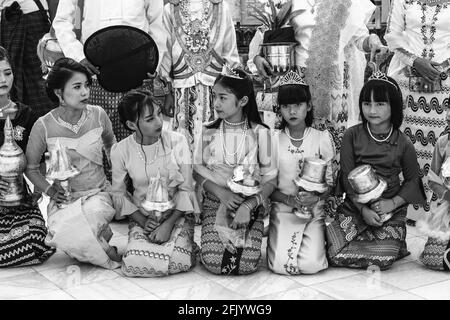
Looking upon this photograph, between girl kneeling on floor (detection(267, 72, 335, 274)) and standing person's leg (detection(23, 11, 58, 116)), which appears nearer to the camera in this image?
girl kneeling on floor (detection(267, 72, 335, 274))

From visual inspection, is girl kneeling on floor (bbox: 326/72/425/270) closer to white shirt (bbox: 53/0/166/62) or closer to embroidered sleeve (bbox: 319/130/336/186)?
embroidered sleeve (bbox: 319/130/336/186)

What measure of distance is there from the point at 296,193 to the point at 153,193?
0.66m

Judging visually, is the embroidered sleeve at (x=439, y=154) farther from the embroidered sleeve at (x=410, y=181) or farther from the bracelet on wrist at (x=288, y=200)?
the bracelet on wrist at (x=288, y=200)

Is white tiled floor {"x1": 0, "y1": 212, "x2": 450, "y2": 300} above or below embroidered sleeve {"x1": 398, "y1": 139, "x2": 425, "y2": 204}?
below

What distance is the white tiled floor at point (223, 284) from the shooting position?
2670mm

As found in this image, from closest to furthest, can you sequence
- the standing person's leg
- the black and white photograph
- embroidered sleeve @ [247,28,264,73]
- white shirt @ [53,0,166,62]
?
the black and white photograph
white shirt @ [53,0,166,62]
embroidered sleeve @ [247,28,264,73]
the standing person's leg

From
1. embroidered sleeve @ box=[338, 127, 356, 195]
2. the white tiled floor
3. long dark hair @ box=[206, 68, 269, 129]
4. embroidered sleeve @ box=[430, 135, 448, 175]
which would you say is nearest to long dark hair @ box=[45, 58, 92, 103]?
long dark hair @ box=[206, 68, 269, 129]

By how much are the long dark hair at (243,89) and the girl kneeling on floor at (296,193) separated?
140mm

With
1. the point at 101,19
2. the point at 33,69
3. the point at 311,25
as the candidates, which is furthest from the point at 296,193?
the point at 33,69

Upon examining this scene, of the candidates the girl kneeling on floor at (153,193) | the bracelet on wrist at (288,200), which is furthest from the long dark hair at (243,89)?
the bracelet on wrist at (288,200)

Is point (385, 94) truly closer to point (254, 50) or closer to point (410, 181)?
point (410, 181)

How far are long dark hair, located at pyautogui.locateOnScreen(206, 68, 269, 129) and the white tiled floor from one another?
69 cm

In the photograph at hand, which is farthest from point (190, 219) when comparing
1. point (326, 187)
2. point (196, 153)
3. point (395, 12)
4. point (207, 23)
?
point (395, 12)

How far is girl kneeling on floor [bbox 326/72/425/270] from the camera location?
3.00 m
